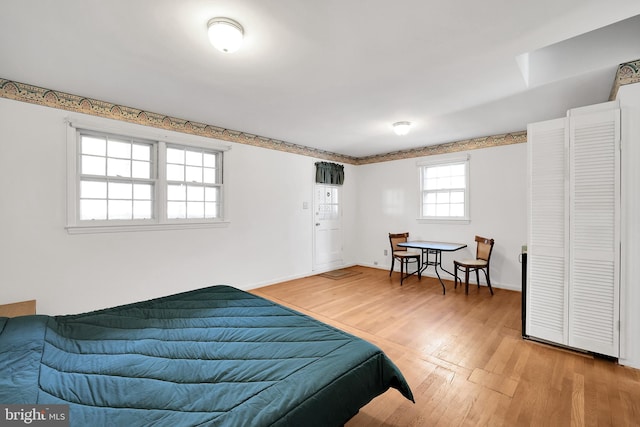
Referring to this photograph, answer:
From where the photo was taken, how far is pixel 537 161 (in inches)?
103

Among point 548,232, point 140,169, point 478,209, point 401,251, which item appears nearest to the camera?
point 548,232

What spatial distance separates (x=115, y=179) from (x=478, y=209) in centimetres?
539

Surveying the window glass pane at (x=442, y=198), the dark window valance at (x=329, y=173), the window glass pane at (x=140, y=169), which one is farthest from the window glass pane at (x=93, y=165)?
the window glass pane at (x=442, y=198)

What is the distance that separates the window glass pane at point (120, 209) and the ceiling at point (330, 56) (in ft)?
3.89

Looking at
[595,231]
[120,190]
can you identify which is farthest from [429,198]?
[120,190]

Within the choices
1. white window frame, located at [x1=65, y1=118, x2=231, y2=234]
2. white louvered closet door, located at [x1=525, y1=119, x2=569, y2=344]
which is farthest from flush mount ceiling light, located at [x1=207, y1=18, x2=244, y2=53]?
white louvered closet door, located at [x1=525, y1=119, x2=569, y2=344]

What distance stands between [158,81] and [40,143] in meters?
1.41

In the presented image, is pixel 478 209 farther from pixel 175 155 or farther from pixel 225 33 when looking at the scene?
pixel 175 155

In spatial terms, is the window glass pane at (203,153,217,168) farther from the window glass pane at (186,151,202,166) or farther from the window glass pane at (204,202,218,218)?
the window glass pane at (204,202,218,218)

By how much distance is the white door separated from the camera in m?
5.55

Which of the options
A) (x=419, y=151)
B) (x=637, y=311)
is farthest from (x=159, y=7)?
(x=419, y=151)

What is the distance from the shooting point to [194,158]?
3963 mm

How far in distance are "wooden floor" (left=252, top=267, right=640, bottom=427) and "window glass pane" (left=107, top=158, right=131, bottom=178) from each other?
2635 mm

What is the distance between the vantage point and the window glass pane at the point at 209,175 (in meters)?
4.07
